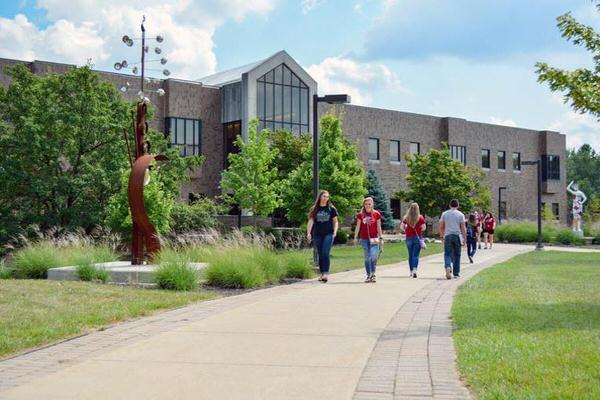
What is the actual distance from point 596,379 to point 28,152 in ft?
79.2

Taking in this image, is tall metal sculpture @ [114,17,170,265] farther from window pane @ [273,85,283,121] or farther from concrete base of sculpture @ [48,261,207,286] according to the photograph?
window pane @ [273,85,283,121]

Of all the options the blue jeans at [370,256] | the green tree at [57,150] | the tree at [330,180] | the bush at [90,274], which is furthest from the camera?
the tree at [330,180]

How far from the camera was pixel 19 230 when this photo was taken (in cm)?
2536

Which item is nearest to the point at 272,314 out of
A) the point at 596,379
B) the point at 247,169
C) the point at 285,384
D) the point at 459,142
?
the point at 285,384

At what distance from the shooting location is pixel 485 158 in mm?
59781

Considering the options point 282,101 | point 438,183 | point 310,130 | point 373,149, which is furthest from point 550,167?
point 282,101

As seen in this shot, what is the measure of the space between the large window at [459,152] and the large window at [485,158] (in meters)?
2.67

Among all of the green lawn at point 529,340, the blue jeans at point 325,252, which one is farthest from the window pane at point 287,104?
the green lawn at point 529,340

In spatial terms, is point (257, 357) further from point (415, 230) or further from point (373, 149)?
point (373, 149)

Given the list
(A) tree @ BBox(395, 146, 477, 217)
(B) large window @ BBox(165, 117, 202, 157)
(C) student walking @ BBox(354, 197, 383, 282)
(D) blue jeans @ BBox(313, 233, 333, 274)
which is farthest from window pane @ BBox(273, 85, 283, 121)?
(D) blue jeans @ BBox(313, 233, 333, 274)

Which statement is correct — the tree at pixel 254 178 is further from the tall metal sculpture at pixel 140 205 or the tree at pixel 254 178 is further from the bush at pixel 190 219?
the tall metal sculpture at pixel 140 205

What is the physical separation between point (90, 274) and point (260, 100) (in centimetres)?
2913

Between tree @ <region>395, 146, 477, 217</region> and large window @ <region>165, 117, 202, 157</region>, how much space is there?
1283 centimetres

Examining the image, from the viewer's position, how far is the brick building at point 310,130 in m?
40.4
